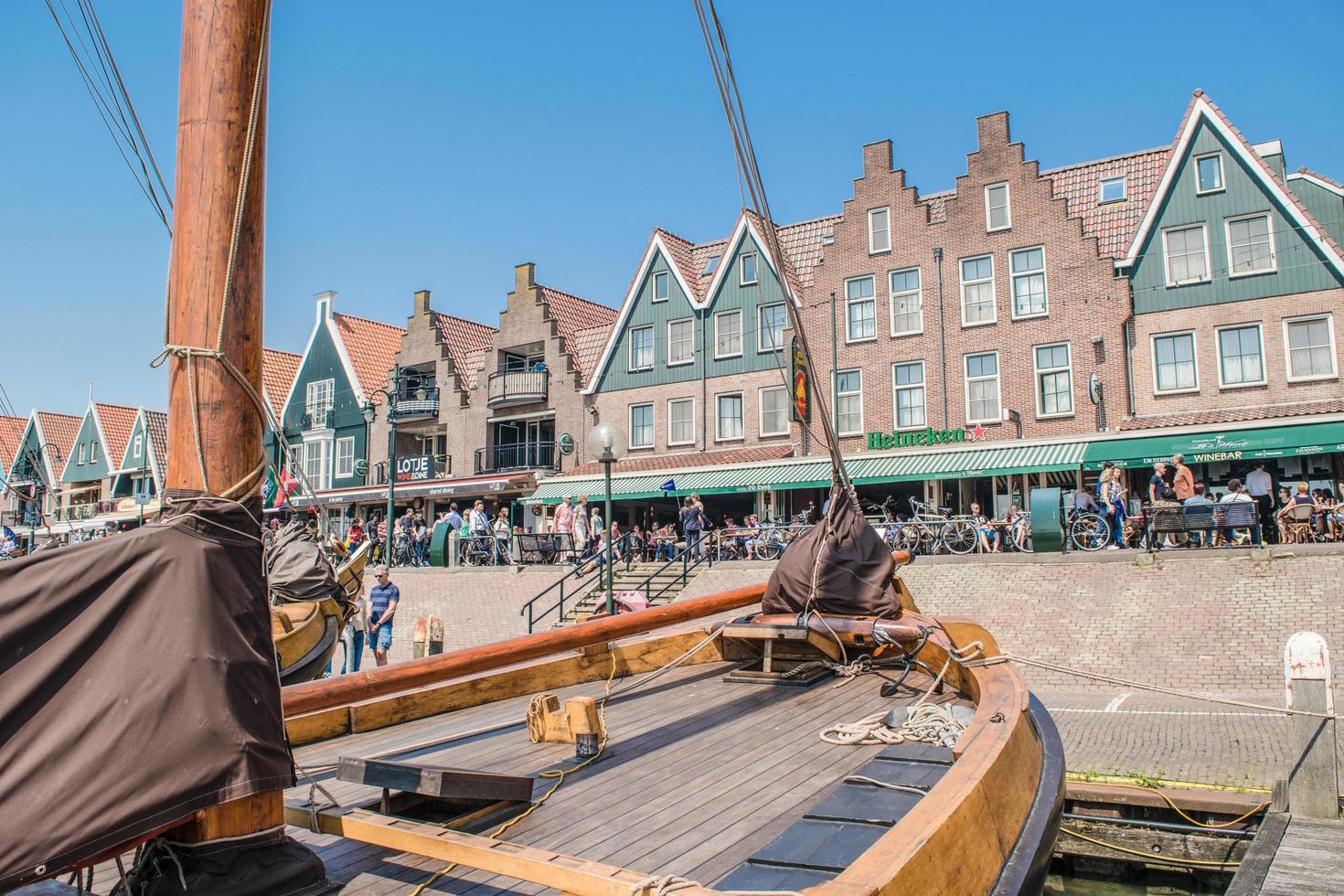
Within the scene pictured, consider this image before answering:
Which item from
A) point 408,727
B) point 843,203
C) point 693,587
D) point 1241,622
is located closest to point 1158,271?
point 843,203

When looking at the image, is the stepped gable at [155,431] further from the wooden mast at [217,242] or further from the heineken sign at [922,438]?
the wooden mast at [217,242]

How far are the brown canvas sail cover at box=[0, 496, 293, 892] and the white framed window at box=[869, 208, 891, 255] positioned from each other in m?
25.1

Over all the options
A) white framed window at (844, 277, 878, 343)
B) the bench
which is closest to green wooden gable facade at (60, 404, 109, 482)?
white framed window at (844, 277, 878, 343)

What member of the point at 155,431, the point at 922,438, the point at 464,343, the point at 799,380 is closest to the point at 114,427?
the point at 155,431

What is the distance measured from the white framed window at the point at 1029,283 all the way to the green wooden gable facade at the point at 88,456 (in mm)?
46070

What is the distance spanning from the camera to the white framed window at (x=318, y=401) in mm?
39219

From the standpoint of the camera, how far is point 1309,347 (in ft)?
67.2

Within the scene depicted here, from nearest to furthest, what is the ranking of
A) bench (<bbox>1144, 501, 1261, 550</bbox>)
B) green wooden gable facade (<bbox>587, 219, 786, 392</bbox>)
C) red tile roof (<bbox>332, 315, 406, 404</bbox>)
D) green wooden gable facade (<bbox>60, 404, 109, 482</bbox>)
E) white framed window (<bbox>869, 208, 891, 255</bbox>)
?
1. bench (<bbox>1144, 501, 1261, 550</bbox>)
2. white framed window (<bbox>869, 208, 891, 255</bbox>)
3. green wooden gable facade (<bbox>587, 219, 786, 392</bbox>)
4. red tile roof (<bbox>332, 315, 406, 404</bbox>)
5. green wooden gable facade (<bbox>60, 404, 109, 482</bbox>)

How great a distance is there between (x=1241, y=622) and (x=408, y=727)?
12314mm

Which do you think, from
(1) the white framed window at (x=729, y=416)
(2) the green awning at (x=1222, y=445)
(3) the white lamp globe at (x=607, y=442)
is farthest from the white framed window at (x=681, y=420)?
(3) the white lamp globe at (x=607, y=442)

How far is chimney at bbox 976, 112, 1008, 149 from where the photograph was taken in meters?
24.5

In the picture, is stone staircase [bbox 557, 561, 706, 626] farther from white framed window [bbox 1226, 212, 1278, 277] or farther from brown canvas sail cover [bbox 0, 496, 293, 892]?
brown canvas sail cover [bbox 0, 496, 293, 892]

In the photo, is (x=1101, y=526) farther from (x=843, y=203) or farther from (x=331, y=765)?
(x=331, y=765)

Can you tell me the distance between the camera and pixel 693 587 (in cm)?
1889
